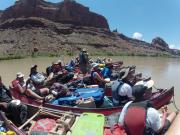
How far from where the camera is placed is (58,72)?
541 inches

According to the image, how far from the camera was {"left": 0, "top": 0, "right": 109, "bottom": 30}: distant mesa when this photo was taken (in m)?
116

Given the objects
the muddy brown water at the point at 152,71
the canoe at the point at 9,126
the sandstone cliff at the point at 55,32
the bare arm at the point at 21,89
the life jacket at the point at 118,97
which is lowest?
the muddy brown water at the point at 152,71

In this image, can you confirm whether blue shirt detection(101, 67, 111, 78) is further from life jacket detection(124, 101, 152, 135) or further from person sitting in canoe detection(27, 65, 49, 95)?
life jacket detection(124, 101, 152, 135)

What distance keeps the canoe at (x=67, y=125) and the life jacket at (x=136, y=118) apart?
343 mm

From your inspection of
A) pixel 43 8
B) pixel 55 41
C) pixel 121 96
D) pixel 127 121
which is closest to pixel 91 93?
pixel 121 96

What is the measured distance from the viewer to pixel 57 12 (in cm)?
11756

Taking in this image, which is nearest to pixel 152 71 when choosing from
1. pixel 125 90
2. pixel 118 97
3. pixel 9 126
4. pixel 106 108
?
pixel 106 108

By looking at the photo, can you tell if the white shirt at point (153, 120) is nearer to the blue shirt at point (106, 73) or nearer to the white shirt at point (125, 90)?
the white shirt at point (125, 90)

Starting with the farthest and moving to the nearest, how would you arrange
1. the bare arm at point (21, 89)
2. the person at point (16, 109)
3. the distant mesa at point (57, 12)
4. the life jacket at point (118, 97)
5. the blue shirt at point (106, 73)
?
the distant mesa at point (57, 12) → the blue shirt at point (106, 73) → the bare arm at point (21, 89) → the life jacket at point (118, 97) → the person at point (16, 109)

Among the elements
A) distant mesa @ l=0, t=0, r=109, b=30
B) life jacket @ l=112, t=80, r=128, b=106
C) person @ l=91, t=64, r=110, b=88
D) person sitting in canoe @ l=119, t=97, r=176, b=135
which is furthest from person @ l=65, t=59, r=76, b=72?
distant mesa @ l=0, t=0, r=109, b=30

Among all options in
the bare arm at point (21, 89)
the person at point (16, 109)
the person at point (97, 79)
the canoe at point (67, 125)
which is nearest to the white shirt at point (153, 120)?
the canoe at point (67, 125)

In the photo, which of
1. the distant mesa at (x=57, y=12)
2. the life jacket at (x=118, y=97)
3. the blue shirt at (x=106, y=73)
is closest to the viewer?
the life jacket at (x=118, y=97)

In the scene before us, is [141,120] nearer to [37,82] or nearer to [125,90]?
[125,90]

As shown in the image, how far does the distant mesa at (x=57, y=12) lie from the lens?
116 meters
